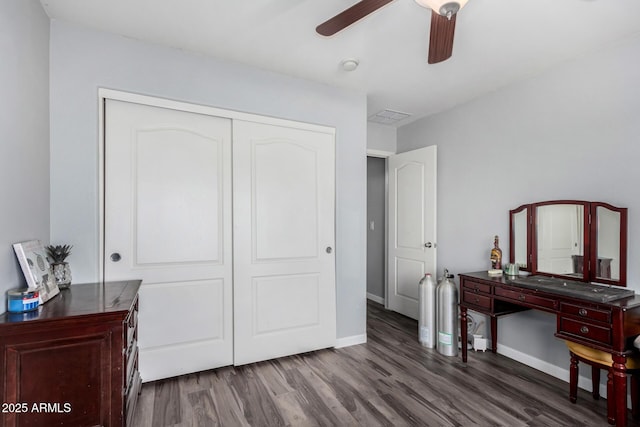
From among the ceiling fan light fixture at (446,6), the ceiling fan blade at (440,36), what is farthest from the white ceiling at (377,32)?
the ceiling fan light fixture at (446,6)

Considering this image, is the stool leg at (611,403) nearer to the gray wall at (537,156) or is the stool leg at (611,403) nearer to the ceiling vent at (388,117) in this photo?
the gray wall at (537,156)

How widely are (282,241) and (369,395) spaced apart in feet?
4.52

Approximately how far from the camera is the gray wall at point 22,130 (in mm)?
1455

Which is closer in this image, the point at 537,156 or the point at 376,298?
the point at 537,156

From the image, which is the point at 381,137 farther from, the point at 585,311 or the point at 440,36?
the point at 585,311

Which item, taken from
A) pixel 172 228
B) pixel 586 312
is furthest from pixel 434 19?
pixel 172 228

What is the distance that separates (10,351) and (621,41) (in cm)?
389

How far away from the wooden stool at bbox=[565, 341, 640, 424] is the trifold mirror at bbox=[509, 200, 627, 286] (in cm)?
55

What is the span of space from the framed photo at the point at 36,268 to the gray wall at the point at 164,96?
42cm

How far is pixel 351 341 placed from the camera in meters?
3.20

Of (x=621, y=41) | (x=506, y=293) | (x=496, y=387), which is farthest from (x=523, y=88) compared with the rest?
(x=496, y=387)

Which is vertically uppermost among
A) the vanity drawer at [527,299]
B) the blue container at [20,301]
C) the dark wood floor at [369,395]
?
the blue container at [20,301]

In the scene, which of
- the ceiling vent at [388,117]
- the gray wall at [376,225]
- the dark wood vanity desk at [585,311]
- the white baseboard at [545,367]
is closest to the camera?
the dark wood vanity desk at [585,311]

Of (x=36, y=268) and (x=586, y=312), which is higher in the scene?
(x=36, y=268)
